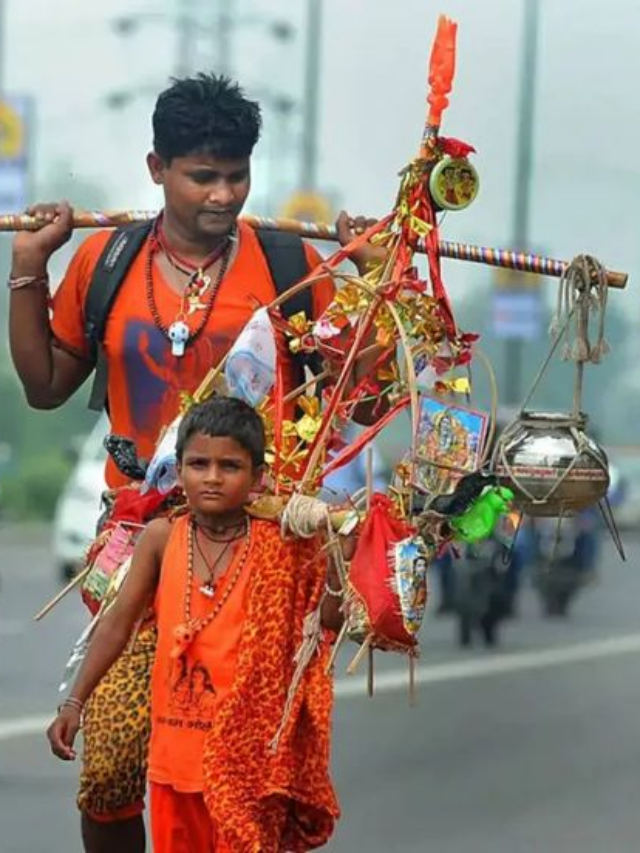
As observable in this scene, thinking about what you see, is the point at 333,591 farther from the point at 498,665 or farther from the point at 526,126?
the point at 526,126

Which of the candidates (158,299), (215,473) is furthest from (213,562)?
(158,299)

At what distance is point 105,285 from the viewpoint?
4.74m

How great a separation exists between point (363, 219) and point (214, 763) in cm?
113

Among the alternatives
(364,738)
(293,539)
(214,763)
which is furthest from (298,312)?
(364,738)

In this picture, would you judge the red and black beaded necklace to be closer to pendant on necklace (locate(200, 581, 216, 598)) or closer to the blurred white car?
pendant on necklace (locate(200, 581, 216, 598))

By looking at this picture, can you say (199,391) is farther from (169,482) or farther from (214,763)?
(214,763)

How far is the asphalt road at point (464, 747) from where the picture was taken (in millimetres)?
7531

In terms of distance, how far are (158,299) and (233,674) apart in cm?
81

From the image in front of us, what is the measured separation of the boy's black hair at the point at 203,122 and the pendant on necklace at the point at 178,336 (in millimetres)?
297

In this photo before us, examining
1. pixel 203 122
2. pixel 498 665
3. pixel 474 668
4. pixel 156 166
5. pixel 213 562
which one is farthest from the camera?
pixel 498 665

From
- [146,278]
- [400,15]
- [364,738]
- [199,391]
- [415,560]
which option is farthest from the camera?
[400,15]

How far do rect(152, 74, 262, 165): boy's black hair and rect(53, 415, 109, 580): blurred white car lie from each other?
11.1m

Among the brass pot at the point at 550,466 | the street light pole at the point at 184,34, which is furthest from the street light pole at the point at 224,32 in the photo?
the brass pot at the point at 550,466

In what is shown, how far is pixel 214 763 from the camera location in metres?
4.18
